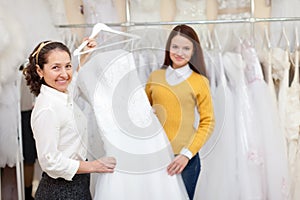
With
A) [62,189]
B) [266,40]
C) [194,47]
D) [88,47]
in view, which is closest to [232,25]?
[266,40]

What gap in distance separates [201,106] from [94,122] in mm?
327

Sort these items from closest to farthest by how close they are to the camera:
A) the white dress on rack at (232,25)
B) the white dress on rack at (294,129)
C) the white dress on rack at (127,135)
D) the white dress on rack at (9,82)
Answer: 1. the white dress on rack at (127,135)
2. the white dress on rack at (9,82)
3. the white dress on rack at (294,129)
4. the white dress on rack at (232,25)

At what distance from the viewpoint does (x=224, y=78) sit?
171 centimetres

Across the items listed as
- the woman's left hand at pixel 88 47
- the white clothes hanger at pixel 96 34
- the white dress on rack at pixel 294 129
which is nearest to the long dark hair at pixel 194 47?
the white clothes hanger at pixel 96 34

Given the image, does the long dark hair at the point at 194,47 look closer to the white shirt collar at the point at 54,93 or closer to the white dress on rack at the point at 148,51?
the white dress on rack at the point at 148,51

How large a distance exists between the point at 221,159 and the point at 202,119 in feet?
0.93

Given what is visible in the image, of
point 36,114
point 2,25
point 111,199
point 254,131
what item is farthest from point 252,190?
point 2,25

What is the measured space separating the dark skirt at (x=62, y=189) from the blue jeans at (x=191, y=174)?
0.31 meters

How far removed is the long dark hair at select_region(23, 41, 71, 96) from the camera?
4.23 feet

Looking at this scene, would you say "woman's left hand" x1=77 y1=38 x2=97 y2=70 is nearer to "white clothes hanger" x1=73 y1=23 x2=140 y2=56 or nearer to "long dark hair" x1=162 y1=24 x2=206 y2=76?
"white clothes hanger" x1=73 y1=23 x2=140 y2=56

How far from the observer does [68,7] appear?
6.64 feet

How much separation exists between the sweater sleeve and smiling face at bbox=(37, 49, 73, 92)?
1.31ft

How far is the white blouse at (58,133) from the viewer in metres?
1.23

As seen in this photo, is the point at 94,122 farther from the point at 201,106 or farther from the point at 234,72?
the point at 234,72
